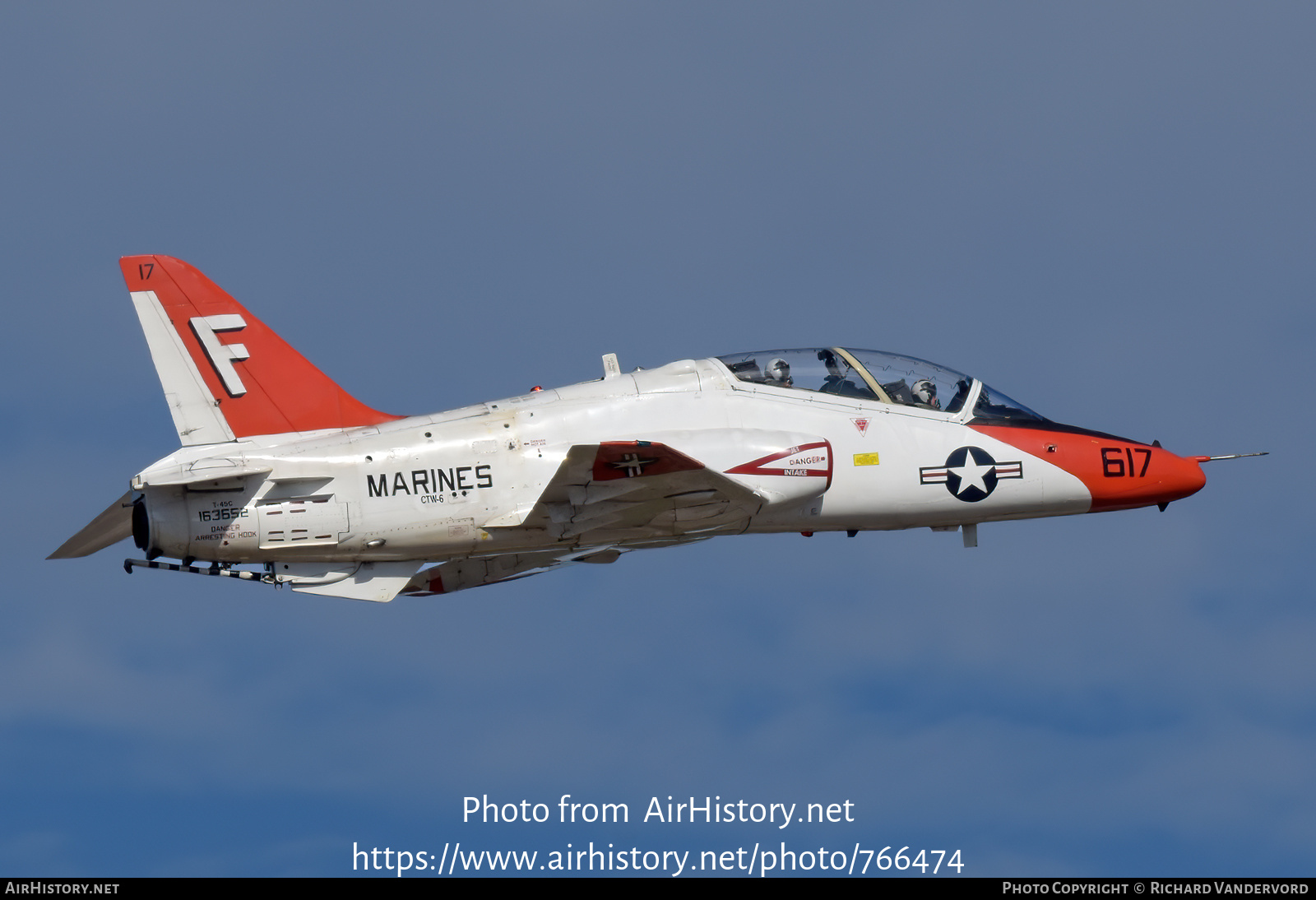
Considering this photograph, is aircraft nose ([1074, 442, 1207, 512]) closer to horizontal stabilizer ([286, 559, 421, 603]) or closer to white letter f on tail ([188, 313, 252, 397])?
horizontal stabilizer ([286, 559, 421, 603])

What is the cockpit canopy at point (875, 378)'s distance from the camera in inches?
860

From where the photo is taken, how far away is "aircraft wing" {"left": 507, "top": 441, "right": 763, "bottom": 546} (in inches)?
770

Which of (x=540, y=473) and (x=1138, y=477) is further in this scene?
(x=1138, y=477)

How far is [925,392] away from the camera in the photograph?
73.6 feet

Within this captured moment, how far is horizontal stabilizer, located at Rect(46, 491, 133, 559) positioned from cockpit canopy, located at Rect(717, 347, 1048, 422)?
26.3 feet

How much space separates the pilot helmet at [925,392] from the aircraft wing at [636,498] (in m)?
3.05

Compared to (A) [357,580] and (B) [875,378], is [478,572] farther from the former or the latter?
(B) [875,378]

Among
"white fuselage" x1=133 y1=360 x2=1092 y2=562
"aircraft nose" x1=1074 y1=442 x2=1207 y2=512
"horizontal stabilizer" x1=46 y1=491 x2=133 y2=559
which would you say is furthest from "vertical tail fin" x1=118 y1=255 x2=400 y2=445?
"aircraft nose" x1=1074 y1=442 x2=1207 y2=512

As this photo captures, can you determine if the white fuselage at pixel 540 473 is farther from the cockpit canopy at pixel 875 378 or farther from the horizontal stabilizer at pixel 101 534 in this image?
the horizontal stabilizer at pixel 101 534

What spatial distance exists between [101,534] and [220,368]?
2.75 meters

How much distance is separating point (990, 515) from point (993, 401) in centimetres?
160

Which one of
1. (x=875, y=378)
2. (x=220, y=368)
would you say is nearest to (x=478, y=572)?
(x=220, y=368)

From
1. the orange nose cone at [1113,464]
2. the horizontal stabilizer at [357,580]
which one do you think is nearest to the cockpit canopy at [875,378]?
the orange nose cone at [1113,464]
